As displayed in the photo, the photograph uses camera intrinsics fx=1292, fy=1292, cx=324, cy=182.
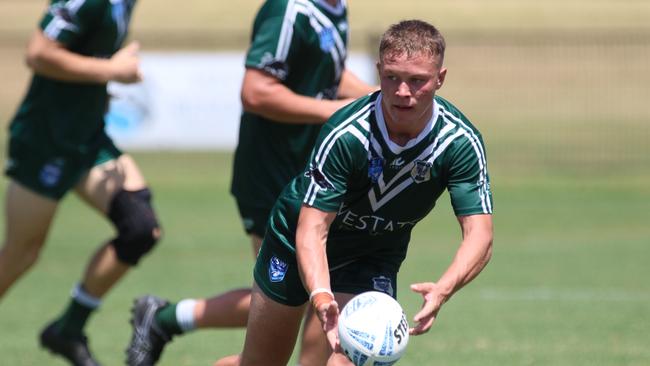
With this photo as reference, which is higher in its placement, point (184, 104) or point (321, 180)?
point (321, 180)

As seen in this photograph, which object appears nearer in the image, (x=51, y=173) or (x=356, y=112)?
(x=356, y=112)

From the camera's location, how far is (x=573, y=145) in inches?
852

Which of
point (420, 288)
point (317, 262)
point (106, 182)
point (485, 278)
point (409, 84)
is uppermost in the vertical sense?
point (409, 84)

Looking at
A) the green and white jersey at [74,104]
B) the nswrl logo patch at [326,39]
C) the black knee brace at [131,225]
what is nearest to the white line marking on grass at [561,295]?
the black knee brace at [131,225]

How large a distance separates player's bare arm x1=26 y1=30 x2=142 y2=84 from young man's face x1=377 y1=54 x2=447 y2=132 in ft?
8.98

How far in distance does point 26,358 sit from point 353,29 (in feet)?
86.5

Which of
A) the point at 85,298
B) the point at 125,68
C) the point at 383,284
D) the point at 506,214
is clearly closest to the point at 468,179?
the point at 383,284

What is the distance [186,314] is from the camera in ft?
23.3

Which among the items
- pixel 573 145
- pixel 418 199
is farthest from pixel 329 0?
pixel 573 145

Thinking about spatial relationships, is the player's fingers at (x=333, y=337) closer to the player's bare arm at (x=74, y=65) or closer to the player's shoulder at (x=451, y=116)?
the player's shoulder at (x=451, y=116)

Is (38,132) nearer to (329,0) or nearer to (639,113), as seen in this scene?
(329,0)

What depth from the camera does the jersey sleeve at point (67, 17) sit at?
7.47 m

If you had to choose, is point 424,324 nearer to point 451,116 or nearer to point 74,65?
point 451,116

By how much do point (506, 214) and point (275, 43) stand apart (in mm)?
9409
